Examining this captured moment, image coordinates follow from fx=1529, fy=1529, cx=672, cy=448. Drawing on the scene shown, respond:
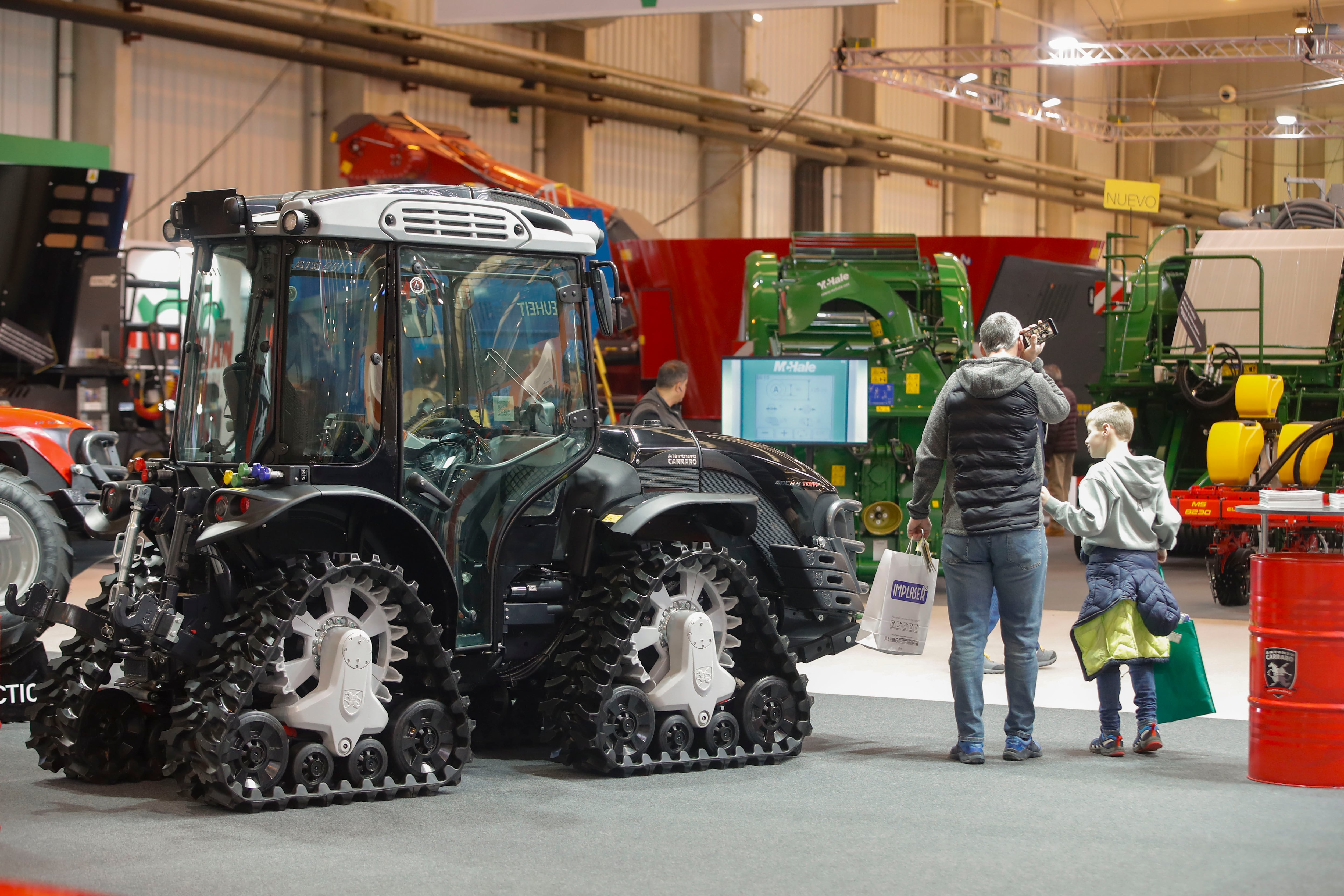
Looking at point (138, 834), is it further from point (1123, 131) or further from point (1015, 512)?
point (1123, 131)

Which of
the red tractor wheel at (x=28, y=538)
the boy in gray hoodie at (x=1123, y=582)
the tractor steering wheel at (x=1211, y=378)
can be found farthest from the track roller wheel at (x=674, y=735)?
the tractor steering wheel at (x=1211, y=378)

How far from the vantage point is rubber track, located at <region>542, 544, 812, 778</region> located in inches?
204

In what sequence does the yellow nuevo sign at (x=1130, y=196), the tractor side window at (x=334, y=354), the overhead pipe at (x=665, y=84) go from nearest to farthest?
1. the tractor side window at (x=334, y=354)
2. the overhead pipe at (x=665, y=84)
3. the yellow nuevo sign at (x=1130, y=196)

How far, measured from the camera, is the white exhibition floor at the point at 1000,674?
23.1 feet

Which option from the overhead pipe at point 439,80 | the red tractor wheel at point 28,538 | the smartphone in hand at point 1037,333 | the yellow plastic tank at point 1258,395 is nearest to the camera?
the smartphone in hand at point 1037,333

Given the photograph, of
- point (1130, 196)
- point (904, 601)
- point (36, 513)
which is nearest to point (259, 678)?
point (36, 513)

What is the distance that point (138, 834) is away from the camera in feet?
14.3

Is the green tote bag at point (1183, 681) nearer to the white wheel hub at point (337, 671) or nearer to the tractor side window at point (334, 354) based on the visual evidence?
the white wheel hub at point (337, 671)

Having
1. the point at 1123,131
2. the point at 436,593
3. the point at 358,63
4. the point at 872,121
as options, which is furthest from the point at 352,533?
the point at 1123,131

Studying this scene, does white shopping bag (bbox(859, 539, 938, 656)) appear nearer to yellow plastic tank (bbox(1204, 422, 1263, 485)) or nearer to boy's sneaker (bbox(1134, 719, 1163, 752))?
boy's sneaker (bbox(1134, 719, 1163, 752))

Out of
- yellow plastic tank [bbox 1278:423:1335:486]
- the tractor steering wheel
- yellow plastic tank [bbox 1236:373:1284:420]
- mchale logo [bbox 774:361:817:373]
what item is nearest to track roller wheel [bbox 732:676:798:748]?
mchale logo [bbox 774:361:817:373]

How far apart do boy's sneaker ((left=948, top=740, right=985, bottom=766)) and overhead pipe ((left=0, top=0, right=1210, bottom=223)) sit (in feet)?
34.2

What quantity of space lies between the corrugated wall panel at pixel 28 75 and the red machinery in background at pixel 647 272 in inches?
98.1

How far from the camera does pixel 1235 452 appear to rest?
10.2 meters
